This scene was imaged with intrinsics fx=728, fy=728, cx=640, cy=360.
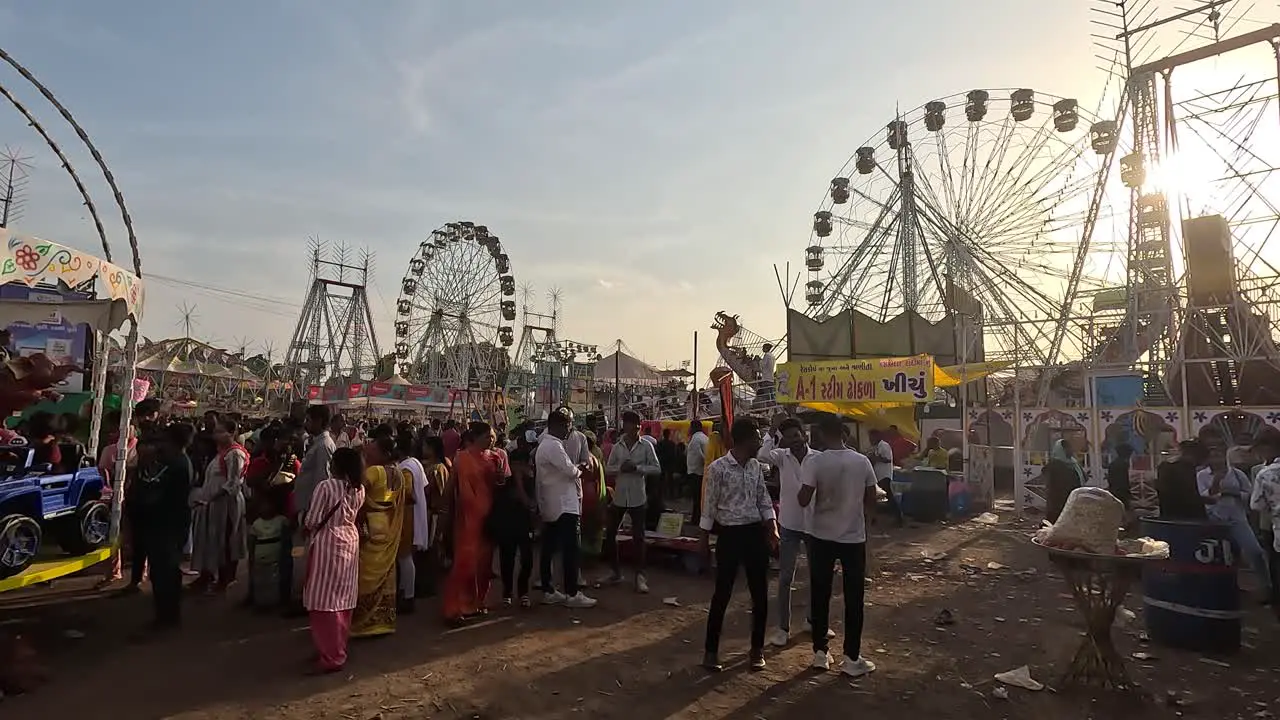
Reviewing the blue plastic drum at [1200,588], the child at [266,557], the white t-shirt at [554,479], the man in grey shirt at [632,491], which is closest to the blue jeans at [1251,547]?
the blue plastic drum at [1200,588]

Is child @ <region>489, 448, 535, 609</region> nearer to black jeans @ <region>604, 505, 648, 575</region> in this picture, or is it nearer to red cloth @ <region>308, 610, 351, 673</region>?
black jeans @ <region>604, 505, 648, 575</region>

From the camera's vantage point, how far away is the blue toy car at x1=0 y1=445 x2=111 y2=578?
13.9ft

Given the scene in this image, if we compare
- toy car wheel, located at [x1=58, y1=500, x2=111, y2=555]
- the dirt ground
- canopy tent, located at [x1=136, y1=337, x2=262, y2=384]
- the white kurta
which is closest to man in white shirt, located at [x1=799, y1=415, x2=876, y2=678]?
the dirt ground

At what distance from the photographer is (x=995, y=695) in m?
4.10

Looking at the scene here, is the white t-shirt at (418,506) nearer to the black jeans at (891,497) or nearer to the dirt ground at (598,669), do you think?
the dirt ground at (598,669)

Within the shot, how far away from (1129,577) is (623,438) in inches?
172

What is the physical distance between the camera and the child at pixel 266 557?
18.4 ft

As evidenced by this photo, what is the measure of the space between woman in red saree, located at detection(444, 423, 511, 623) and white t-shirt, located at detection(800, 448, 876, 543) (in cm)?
245

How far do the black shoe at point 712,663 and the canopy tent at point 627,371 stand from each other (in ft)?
137

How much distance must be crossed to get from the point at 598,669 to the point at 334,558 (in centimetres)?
173

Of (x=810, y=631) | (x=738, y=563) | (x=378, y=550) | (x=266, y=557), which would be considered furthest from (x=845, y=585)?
(x=266, y=557)

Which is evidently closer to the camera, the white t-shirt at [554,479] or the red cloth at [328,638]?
the red cloth at [328,638]

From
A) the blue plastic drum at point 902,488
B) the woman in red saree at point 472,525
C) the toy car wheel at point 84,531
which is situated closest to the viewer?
the toy car wheel at point 84,531

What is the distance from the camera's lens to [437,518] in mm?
6547
